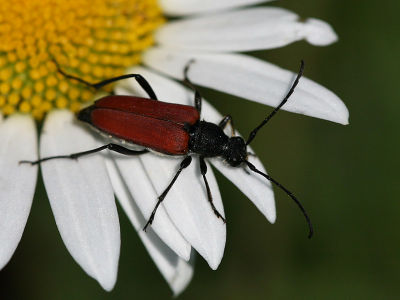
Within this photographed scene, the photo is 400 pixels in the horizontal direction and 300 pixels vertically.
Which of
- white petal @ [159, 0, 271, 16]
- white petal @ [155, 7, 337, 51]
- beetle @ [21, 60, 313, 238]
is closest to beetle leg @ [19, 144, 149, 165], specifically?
beetle @ [21, 60, 313, 238]

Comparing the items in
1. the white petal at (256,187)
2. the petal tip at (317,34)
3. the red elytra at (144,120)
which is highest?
the petal tip at (317,34)

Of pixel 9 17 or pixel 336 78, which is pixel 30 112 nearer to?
pixel 9 17

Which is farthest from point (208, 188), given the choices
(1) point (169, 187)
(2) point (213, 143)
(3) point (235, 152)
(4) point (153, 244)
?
(4) point (153, 244)

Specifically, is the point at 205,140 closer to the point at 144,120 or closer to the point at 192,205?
the point at 144,120

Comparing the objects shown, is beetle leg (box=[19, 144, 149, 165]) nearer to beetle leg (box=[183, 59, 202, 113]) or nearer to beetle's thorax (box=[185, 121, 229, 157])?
beetle's thorax (box=[185, 121, 229, 157])

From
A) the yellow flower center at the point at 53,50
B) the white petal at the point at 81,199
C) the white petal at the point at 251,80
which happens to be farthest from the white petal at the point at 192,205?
the yellow flower center at the point at 53,50

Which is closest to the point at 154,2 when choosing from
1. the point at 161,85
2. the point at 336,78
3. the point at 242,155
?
the point at 161,85

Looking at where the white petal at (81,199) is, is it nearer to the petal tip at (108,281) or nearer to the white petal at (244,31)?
the petal tip at (108,281)

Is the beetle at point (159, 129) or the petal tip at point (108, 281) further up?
the beetle at point (159, 129)
